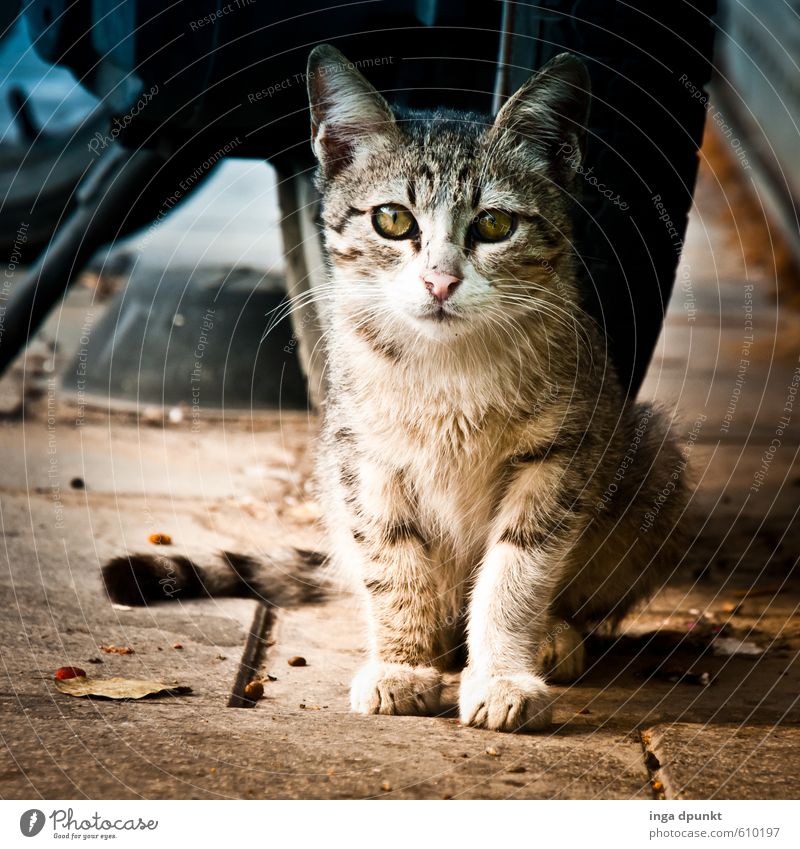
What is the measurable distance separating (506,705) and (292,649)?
29.3 inches

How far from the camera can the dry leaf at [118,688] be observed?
220cm

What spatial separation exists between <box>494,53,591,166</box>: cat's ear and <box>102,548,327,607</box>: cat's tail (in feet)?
4.83

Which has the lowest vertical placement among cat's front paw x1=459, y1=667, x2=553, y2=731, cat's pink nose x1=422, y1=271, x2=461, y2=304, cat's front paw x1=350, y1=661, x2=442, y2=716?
cat's front paw x1=350, y1=661, x2=442, y2=716

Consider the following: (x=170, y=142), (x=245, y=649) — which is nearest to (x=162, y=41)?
(x=170, y=142)

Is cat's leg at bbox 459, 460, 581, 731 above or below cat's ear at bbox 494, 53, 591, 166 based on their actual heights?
below

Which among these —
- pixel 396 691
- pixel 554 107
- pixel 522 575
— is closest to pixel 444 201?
pixel 554 107

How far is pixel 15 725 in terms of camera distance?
78.5 inches

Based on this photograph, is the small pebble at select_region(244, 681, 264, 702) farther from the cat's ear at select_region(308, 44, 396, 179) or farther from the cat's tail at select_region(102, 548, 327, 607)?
the cat's ear at select_region(308, 44, 396, 179)

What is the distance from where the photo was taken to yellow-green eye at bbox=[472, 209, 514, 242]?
7.66ft

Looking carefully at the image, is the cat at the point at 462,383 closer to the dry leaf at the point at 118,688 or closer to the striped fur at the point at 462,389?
the striped fur at the point at 462,389

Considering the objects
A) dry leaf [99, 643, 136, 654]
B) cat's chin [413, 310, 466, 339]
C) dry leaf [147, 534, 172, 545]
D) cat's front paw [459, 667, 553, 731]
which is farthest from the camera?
dry leaf [147, 534, 172, 545]

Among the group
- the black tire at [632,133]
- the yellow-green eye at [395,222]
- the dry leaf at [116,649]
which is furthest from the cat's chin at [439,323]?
the dry leaf at [116,649]

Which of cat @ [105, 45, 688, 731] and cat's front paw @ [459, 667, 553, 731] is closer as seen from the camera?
cat's front paw @ [459, 667, 553, 731]

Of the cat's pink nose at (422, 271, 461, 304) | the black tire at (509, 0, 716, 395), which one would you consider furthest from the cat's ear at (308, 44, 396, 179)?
the black tire at (509, 0, 716, 395)
